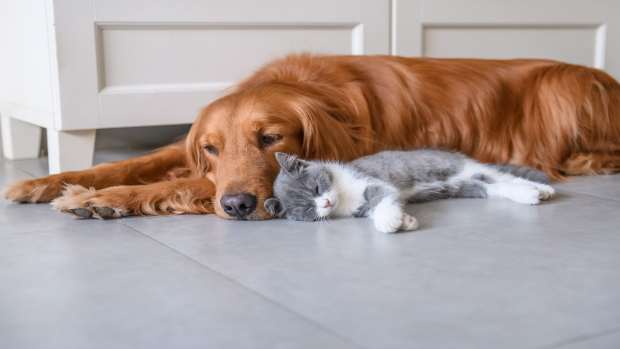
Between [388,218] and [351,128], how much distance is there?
1.94 ft

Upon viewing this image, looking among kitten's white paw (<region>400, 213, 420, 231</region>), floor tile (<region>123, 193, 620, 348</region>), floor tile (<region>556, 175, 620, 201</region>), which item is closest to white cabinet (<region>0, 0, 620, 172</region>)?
floor tile (<region>123, 193, 620, 348</region>)

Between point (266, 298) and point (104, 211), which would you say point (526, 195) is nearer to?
point (266, 298)

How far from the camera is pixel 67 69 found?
8.16 ft

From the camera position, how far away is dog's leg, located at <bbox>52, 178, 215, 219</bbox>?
2004 millimetres

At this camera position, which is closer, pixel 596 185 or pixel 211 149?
pixel 211 149

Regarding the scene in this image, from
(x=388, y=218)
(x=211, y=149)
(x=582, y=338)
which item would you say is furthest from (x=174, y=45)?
(x=582, y=338)

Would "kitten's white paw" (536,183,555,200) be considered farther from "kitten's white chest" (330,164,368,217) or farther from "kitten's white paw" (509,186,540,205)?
"kitten's white chest" (330,164,368,217)

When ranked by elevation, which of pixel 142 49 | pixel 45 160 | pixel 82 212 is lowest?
pixel 45 160

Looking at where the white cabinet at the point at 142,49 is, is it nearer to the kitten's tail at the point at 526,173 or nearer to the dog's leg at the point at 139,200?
the dog's leg at the point at 139,200

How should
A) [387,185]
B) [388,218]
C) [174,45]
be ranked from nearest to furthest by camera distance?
1. [388,218]
2. [387,185]
3. [174,45]

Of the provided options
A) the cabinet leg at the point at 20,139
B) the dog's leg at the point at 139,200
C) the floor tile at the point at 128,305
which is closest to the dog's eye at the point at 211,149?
the dog's leg at the point at 139,200

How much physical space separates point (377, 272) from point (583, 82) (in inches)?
61.1

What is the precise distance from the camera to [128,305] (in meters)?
1.29

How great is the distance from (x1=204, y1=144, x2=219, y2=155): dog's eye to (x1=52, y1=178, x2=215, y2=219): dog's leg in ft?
0.33
